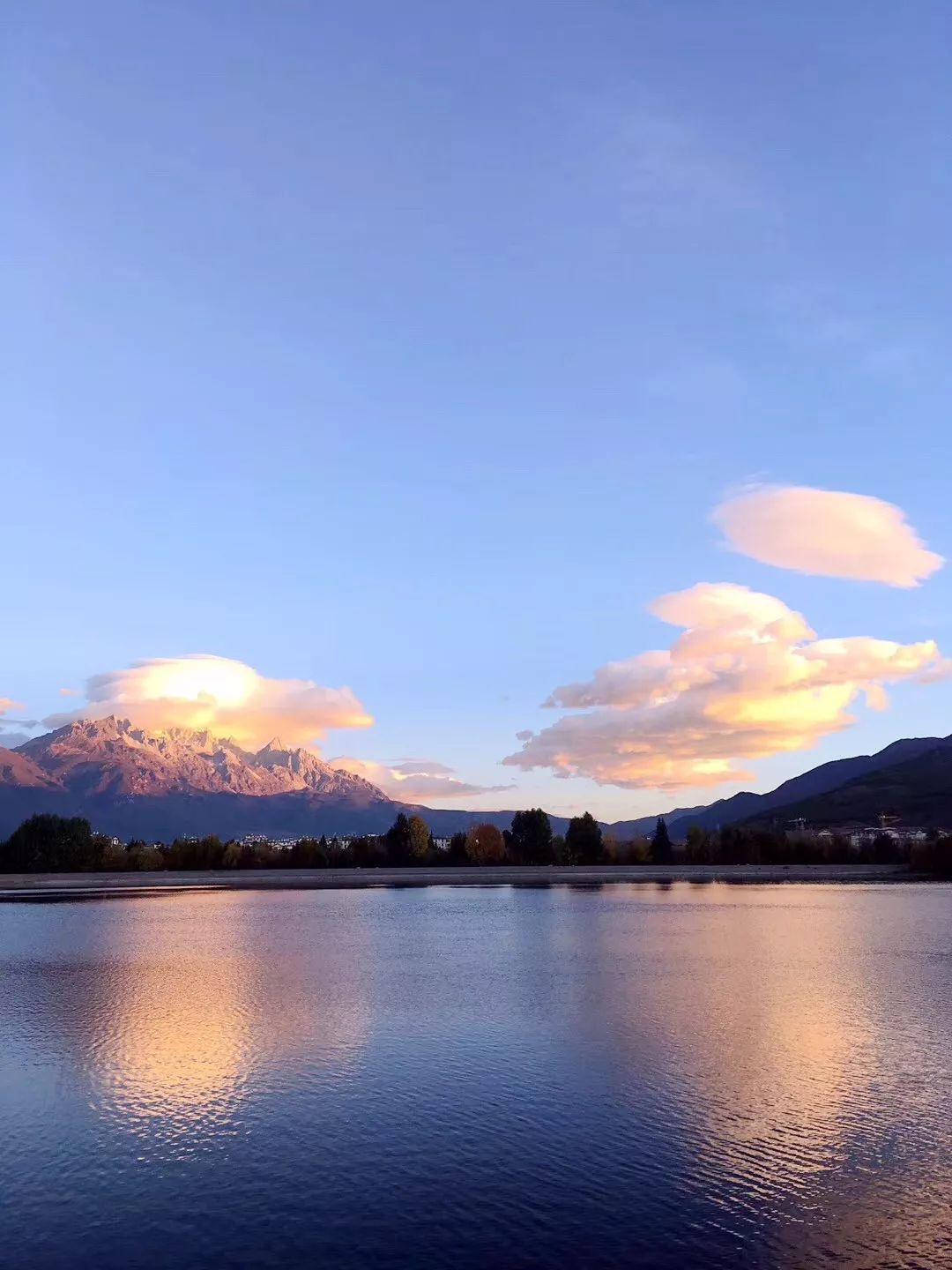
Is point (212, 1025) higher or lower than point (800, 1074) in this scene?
higher

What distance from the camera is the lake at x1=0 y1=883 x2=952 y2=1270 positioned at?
20.5 metres

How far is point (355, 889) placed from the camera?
573 feet

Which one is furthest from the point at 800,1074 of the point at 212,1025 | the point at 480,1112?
the point at 212,1025

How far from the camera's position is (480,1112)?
28969 millimetres

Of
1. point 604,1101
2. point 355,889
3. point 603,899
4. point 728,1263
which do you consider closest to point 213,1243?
point 728,1263

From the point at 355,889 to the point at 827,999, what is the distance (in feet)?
444

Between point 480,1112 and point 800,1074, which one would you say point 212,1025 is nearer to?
point 480,1112

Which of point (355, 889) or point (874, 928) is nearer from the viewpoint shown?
point (874, 928)

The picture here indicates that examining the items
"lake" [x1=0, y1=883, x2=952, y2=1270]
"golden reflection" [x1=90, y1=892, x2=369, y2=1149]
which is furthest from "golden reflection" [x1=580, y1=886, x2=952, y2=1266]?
"golden reflection" [x1=90, y1=892, x2=369, y2=1149]

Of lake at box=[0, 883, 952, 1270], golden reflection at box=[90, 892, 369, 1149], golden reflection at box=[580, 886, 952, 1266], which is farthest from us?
golden reflection at box=[90, 892, 369, 1149]

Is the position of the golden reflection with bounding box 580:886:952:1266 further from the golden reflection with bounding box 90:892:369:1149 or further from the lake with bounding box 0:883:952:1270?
the golden reflection with bounding box 90:892:369:1149

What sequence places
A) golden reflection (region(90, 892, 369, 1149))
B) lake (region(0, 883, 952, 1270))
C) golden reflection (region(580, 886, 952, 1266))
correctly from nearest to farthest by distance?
lake (region(0, 883, 952, 1270)) → golden reflection (region(580, 886, 952, 1266)) → golden reflection (region(90, 892, 369, 1149))

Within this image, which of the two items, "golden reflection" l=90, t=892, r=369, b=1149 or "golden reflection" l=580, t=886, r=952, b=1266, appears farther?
"golden reflection" l=90, t=892, r=369, b=1149

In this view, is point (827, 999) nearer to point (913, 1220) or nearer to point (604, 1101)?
point (604, 1101)
